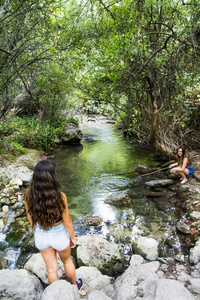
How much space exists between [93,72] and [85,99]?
8.22 feet

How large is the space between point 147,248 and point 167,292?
1.66 meters

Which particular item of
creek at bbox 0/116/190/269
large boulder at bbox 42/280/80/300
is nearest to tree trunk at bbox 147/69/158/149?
creek at bbox 0/116/190/269

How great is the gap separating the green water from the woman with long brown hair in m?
2.01

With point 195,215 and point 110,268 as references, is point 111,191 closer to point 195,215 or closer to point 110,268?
point 195,215

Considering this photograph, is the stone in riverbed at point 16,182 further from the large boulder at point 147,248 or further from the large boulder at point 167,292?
the large boulder at point 167,292

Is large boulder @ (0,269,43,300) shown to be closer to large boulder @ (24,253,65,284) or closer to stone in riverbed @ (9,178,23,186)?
large boulder @ (24,253,65,284)

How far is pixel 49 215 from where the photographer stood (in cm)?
229

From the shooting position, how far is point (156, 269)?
3.19 meters

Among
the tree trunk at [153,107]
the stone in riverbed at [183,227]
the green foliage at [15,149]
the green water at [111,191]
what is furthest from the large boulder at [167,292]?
the green foliage at [15,149]

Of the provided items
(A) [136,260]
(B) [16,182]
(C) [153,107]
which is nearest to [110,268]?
(A) [136,260]

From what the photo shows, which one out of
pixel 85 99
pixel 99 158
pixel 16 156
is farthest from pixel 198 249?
pixel 85 99

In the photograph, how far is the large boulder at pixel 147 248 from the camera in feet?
11.6

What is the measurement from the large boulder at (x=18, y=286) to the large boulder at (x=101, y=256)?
3.59 feet

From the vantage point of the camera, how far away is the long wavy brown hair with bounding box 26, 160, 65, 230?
2227mm
